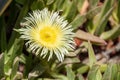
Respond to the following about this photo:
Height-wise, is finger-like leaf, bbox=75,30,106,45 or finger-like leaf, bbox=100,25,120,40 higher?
finger-like leaf, bbox=100,25,120,40

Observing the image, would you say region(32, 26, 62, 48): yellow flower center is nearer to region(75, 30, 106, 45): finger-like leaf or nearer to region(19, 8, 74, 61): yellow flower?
region(19, 8, 74, 61): yellow flower

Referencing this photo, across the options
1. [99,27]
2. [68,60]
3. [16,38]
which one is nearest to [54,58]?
[68,60]

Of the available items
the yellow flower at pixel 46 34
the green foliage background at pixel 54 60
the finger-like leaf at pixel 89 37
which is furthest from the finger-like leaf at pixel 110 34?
the yellow flower at pixel 46 34

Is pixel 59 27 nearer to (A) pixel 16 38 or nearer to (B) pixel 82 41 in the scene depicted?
(A) pixel 16 38

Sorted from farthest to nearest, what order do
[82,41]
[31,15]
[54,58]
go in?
→ [82,41] → [54,58] → [31,15]

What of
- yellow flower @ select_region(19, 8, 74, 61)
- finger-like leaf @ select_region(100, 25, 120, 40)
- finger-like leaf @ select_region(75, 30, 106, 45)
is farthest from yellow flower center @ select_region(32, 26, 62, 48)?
finger-like leaf @ select_region(100, 25, 120, 40)

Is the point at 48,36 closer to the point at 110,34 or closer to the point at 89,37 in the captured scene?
the point at 89,37

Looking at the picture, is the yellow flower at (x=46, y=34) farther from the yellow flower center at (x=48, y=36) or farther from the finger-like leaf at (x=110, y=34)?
the finger-like leaf at (x=110, y=34)
